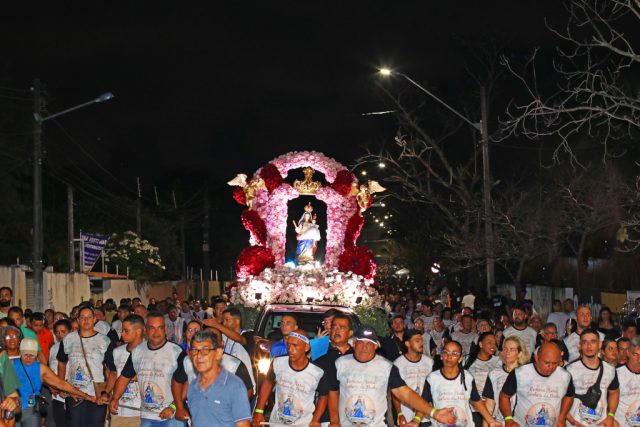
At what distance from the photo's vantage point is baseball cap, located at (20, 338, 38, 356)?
9.97 meters

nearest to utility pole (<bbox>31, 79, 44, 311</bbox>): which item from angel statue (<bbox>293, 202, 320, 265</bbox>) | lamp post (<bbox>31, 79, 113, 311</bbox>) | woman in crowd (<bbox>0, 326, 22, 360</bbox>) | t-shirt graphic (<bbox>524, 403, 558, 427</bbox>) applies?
lamp post (<bbox>31, 79, 113, 311</bbox>)

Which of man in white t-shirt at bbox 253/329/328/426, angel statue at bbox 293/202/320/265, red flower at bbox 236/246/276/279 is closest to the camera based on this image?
man in white t-shirt at bbox 253/329/328/426

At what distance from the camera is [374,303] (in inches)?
909

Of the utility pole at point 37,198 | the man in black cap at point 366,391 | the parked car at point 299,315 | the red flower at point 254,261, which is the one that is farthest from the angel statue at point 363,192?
the man in black cap at point 366,391

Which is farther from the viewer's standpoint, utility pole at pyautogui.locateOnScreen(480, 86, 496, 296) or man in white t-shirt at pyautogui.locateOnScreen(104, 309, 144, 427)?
utility pole at pyautogui.locateOnScreen(480, 86, 496, 296)

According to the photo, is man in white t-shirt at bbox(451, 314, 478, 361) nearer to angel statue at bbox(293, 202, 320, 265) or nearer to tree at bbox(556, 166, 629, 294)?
tree at bbox(556, 166, 629, 294)

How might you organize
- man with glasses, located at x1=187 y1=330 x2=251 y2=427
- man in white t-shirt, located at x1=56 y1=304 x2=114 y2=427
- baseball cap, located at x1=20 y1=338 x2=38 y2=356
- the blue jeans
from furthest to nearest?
man in white t-shirt, located at x1=56 y1=304 x2=114 y2=427 → baseball cap, located at x1=20 y1=338 x2=38 y2=356 → the blue jeans → man with glasses, located at x1=187 y1=330 x2=251 y2=427

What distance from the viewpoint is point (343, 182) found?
25453mm

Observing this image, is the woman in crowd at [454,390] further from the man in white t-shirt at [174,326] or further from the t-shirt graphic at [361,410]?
the man in white t-shirt at [174,326]

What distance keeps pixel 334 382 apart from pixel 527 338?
6.22 metres

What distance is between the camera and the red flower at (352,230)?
2538 centimetres

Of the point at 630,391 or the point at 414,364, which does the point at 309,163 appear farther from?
the point at 630,391

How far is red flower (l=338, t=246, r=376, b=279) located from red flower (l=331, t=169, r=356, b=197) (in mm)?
1462

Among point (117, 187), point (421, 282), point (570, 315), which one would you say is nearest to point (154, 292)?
point (421, 282)
